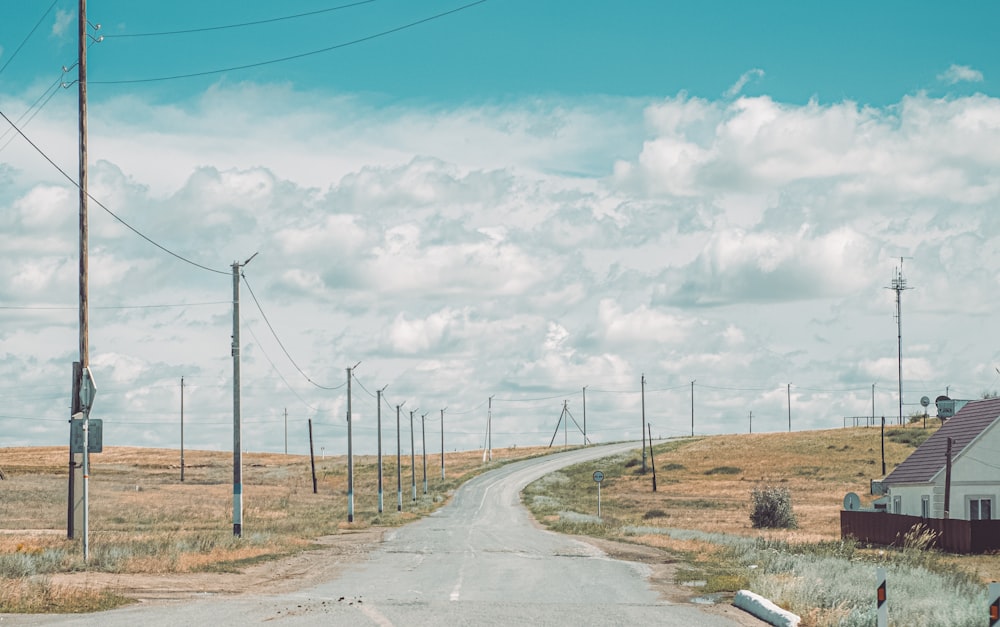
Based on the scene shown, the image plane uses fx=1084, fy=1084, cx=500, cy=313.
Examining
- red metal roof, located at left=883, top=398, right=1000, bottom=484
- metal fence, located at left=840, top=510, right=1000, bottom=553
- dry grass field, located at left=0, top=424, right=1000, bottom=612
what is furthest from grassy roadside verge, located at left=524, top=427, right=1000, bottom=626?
red metal roof, located at left=883, top=398, right=1000, bottom=484

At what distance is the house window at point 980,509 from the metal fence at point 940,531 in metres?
4.21

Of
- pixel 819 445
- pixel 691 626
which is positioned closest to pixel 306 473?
pixel 819 445

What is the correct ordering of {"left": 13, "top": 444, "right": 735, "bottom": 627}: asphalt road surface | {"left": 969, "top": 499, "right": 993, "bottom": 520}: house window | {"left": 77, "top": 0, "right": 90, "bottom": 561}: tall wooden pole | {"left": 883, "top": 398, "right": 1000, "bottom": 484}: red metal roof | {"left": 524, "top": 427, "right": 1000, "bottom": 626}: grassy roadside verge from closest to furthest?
{"left": 13, "top": 444, "right": 735, "bottom": 627}: asphalt road surface, {"left": 524, "top": 427, "right": 1000, "bottom": 626}: grassy roadside verge, {"left": 77, "top": 0, "right": 90, "bottom": 561}: tall wooden pole, {"left": 969, "top": 499, "right": 993, "bottom": 520}: house window, {"left": 883, "top": 398, "right": 1000, "bottom": 484}: red metal roof

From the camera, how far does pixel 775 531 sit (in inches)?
2224

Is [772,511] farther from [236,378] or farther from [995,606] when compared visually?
[995,606]

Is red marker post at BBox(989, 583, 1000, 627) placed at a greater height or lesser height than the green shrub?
greater

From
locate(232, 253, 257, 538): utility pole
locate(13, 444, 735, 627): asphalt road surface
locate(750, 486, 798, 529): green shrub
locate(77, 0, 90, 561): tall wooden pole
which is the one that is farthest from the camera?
locate(750, 486, 798, 529): green shrub

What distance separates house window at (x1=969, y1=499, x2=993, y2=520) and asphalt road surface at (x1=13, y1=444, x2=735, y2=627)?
1857 centimetres

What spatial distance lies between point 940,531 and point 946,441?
404 inches

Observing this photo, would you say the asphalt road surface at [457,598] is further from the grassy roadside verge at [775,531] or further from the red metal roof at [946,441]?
the red metal roof at [946,441]

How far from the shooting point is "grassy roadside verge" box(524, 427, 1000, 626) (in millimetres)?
17984

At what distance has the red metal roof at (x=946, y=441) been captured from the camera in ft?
146

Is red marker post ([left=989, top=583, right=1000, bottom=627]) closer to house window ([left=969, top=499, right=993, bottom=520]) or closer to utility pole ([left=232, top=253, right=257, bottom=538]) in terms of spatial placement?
utility pole ([left=232, top=253, right=257, bottom=538])

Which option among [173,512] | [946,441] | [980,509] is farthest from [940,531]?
[173,512]
